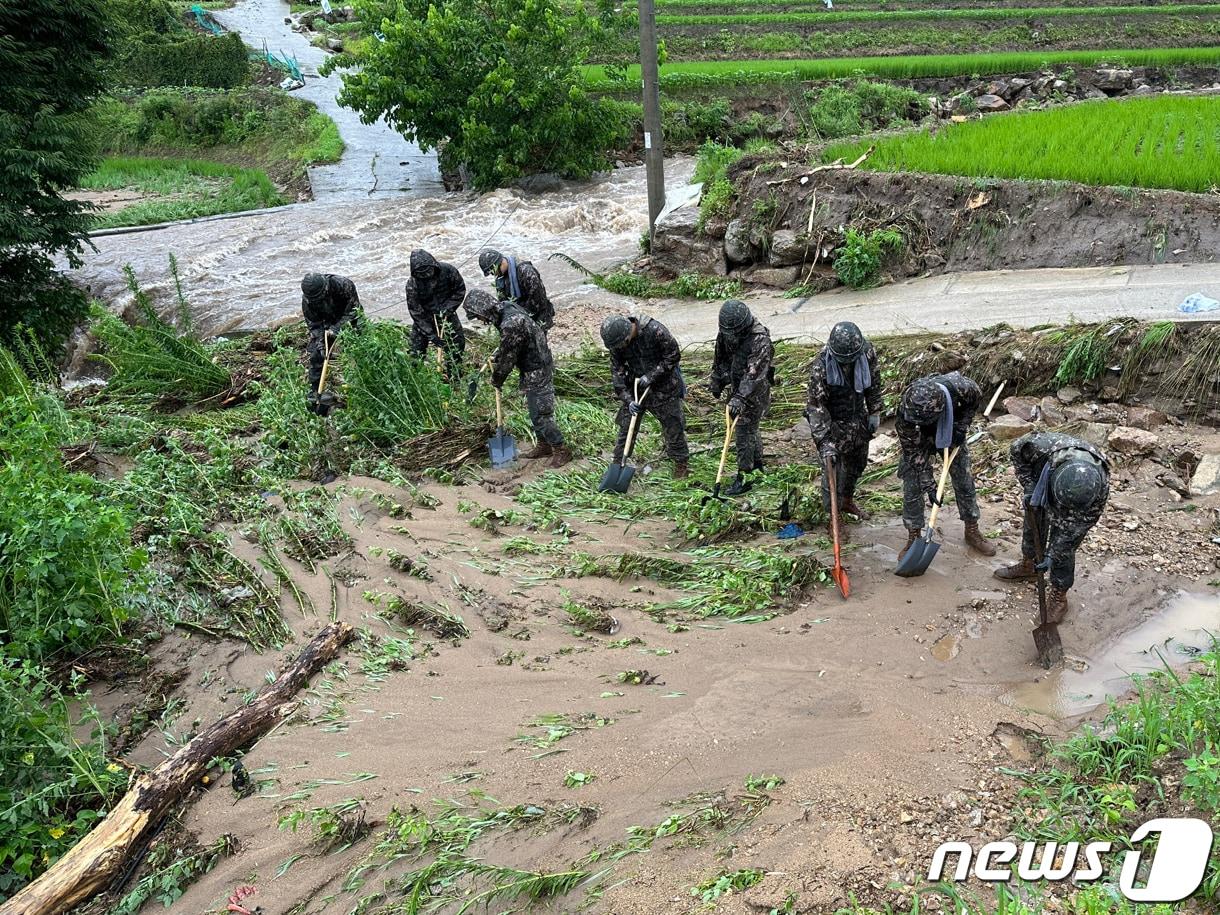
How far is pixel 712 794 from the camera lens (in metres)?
4.00

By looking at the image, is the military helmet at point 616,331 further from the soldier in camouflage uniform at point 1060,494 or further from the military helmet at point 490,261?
the soldier in camouflage uniform at point 1060,494

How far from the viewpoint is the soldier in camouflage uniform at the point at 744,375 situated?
22.1ft

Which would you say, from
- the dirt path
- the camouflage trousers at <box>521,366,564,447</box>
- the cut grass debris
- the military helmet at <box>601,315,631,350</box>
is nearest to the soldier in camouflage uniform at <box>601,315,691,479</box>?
the military helmet at <box>601,315,631,350</box>

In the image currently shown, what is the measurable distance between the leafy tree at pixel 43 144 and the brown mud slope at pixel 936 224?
7524mm

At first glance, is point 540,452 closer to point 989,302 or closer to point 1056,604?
point 1056,604

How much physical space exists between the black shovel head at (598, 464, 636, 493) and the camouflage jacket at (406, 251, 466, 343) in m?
3.00

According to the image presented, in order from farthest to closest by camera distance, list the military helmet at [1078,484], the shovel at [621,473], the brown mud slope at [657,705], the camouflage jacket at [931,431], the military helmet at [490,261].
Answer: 1. the military helmet at [490,261]
2. the shovel at [621,473]
3. the camouflage jacket at [931,431]
4. the military helmet at [1078,484]
5. the brown mud slope at [657,705]

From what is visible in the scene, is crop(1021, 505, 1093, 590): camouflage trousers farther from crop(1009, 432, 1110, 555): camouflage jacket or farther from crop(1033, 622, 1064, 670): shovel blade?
crop(1033, 622, 1064, 670): shovel blade

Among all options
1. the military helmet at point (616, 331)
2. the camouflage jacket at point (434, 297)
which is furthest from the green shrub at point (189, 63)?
the military helmet at point (616, 331)

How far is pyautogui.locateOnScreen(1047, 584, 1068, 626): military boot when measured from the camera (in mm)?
5090

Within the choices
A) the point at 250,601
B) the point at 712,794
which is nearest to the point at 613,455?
the point at 250,601

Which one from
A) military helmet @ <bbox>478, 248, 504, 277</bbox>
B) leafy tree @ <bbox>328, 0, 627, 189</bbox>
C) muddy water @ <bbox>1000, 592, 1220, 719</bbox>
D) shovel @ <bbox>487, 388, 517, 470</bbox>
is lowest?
muddy water @ <bbox>1000, 592, 1220, 719</bbox>

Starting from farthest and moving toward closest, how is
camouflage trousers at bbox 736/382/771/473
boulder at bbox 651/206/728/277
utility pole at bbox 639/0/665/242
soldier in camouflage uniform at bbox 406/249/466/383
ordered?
boulder at bbox 651/206/728/277, utility pole at bbox 639/0/665/242, soldier in camouflage uniform at bbox 406/249/466/383, camouflage trousers at bbox 736/382/771/473

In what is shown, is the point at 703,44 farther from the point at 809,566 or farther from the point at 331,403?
the point at 809,566
